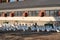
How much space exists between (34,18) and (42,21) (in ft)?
5.28

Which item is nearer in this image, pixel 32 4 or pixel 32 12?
pixel 32 12

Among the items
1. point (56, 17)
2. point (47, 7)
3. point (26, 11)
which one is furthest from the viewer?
point (26, 11)

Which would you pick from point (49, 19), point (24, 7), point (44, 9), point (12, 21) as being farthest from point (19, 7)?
point (49, 19)

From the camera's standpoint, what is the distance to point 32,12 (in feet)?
90.2

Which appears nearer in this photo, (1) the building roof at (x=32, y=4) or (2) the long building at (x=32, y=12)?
(2) the long building at (x=32, y=12)

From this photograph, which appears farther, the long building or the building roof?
the building roof

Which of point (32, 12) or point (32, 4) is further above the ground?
point (32, 4)

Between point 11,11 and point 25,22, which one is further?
point 11,11

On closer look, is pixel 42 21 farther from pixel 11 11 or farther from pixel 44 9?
pixel 11 11

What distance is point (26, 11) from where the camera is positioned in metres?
28.2

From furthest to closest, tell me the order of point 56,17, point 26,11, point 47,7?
1. point 26,11
2. point 47,7
3. point 56,17

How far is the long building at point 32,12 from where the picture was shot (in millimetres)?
25391

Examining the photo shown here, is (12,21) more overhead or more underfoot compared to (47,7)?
more underfoot

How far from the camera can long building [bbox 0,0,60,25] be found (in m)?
25.4
